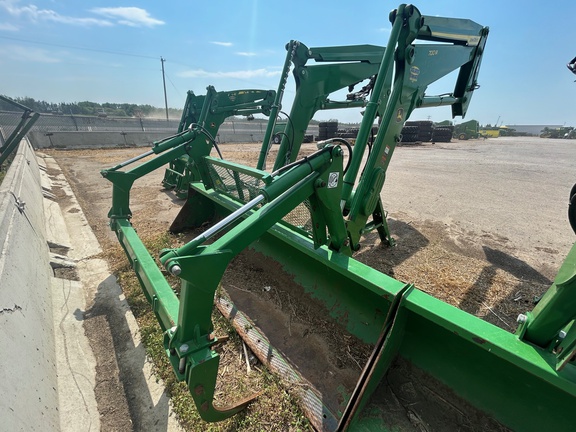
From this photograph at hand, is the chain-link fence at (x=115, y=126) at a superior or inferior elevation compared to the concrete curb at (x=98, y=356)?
superior

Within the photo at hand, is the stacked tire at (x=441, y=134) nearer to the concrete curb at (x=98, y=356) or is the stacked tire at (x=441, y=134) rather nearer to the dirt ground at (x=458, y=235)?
the dirt ground at (x=458, y=235)

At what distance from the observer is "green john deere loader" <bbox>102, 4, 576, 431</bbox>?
56.3 inches

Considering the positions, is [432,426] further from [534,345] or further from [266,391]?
[266,391]

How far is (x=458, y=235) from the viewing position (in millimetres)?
4715

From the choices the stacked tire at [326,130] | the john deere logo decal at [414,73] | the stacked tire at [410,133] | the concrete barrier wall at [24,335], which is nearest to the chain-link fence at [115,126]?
the stacked tire at [326,130]

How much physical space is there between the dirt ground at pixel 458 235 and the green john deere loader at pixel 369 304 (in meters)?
0.29

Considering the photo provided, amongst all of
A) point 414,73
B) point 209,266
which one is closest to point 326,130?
point 414,73

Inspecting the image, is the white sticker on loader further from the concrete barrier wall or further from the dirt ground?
the concrete barrier wall

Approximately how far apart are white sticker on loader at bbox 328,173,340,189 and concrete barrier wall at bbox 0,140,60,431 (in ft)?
6.74

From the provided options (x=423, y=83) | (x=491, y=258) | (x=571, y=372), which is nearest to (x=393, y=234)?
(x=491, y=258)

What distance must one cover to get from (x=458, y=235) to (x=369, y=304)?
339 cm

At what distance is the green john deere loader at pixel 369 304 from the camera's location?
Result: 1.43 m

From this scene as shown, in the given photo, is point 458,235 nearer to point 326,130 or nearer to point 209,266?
point 209,266

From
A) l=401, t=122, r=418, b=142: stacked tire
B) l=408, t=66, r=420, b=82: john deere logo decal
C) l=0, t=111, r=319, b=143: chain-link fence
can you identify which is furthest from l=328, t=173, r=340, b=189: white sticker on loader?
l=401, t=122, r=418, b=142: stacked tire
